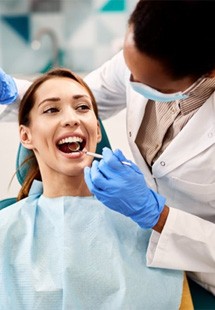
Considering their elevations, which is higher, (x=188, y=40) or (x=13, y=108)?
(x=188, y=40)

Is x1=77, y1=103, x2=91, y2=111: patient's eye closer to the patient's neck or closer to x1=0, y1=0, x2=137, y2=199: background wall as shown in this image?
the patient's neck

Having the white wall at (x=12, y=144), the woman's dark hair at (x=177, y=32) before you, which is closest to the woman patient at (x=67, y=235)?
the woman's dark hair at (x=177, y=32)

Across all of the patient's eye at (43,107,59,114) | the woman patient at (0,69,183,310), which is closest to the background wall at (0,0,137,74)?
the woman patient at (0,69,183,310)

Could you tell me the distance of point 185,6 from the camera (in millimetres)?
881

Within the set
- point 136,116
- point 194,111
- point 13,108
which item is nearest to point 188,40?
point 194,111

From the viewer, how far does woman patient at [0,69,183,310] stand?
1.29 m

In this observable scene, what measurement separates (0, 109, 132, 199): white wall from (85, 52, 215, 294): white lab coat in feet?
2.96

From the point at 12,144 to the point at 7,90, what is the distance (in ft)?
2.87

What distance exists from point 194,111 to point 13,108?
0.74 metres

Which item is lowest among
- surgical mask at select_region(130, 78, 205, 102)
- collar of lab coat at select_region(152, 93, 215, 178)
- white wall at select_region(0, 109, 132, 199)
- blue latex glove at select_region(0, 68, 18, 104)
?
white wall at select_region(0, 109, 132, 199)

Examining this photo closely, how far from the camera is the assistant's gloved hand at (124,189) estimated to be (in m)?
1.23

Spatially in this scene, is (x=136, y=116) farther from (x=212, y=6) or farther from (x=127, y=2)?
(x=127, y=2)

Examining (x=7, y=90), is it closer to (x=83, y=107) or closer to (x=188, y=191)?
(x=83, y=107)

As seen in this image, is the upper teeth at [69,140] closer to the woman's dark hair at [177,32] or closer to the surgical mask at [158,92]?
the surgical mask at [158,92]
